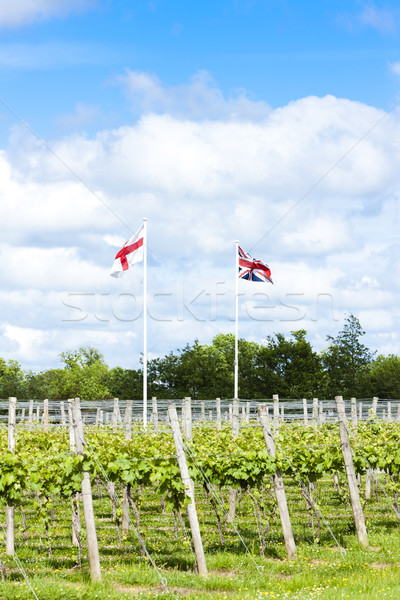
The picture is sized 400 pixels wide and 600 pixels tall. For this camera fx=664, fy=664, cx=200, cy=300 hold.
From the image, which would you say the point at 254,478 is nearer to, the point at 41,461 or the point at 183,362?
the point at 41,461

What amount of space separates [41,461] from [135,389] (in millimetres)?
56271

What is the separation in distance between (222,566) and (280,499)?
1.35 m

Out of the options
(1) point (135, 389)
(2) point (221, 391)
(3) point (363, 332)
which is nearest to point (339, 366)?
(3) point (363, 332)

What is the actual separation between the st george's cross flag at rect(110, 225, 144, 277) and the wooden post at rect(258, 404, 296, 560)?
1311cm

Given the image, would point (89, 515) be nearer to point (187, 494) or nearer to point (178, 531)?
point (187, 494)

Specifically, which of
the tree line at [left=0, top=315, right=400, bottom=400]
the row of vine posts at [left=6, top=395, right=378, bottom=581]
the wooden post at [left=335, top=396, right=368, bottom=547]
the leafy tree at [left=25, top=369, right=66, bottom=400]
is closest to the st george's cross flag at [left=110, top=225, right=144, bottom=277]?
the row of vine posts at [left=6, top=395, right=378, bottom=581]

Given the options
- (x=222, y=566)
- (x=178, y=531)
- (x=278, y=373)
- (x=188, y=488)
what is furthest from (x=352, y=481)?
(x=278, y=373)

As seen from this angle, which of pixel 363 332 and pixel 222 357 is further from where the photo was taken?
pixel 222 357

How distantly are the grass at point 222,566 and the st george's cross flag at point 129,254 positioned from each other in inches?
428

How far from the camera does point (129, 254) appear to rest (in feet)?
75.0

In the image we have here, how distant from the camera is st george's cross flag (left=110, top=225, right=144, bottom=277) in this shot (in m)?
22.4

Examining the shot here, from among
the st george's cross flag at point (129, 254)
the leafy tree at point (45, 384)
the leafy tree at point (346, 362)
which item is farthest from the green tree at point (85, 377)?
the st george's cross flag at point (129, 254)

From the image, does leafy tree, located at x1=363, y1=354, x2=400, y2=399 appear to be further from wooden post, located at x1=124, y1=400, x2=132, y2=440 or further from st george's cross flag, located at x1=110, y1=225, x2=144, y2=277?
wooden post, located at x1=124, y1=400, x2=132, y2=440

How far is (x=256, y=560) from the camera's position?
9461 millimetres
